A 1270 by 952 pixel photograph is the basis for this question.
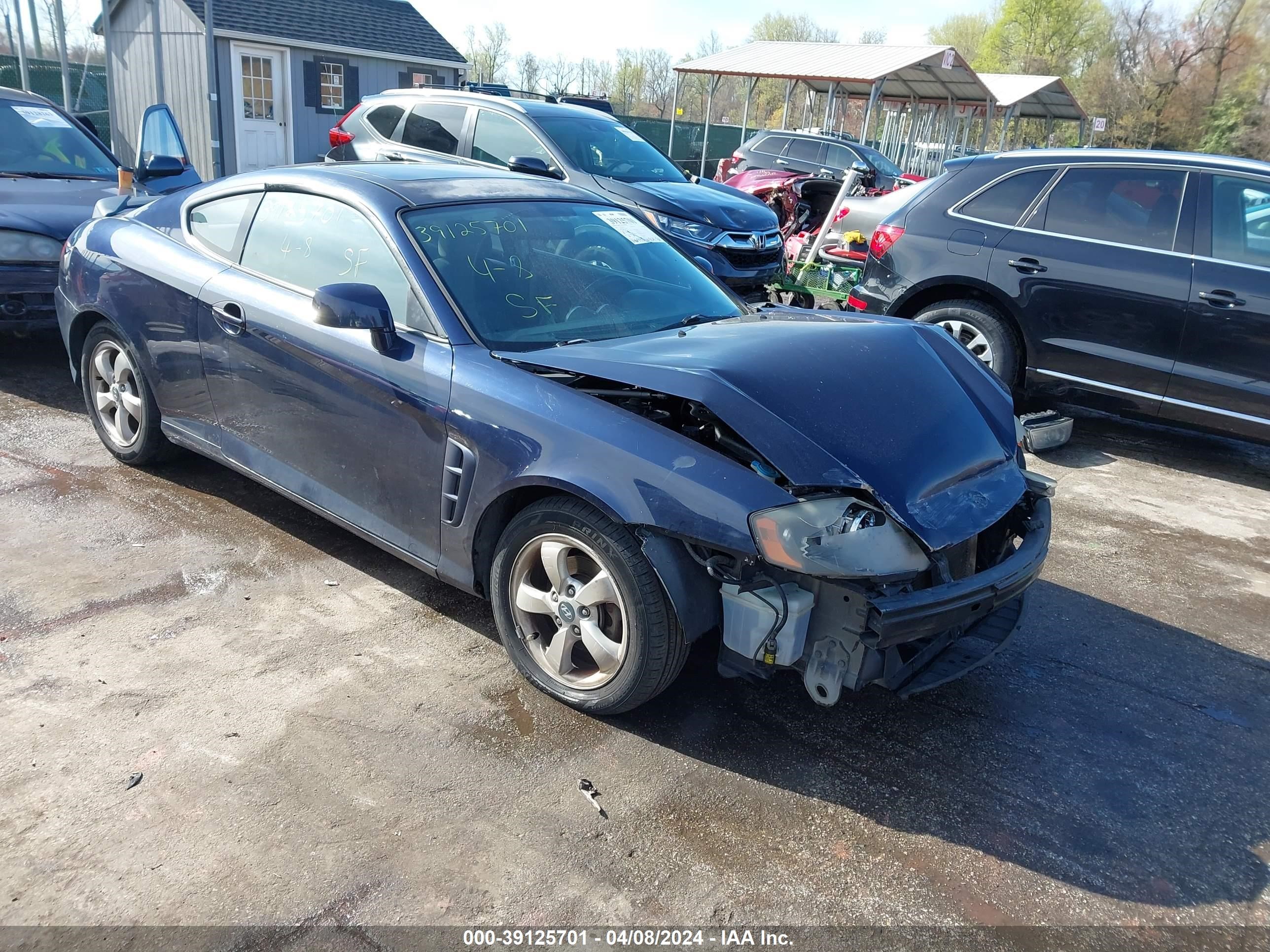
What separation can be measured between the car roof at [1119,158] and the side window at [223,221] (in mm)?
4632

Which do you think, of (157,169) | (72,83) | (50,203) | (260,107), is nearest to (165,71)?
(72,83)

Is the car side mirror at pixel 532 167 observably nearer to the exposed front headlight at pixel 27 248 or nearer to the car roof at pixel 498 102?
the car roof at pixel 498 102

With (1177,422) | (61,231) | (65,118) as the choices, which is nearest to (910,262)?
(1177,422)

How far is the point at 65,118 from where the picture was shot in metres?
7.95

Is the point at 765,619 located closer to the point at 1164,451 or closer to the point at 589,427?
the point at 589,427

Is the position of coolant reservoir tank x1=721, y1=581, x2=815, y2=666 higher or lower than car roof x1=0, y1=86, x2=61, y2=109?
lower

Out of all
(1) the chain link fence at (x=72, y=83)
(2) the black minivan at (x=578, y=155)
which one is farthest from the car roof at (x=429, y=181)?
(1) the chain link fence at (x=72, y=83)

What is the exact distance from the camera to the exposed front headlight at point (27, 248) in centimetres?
611

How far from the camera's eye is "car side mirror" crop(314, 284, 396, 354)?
3381 millimetres

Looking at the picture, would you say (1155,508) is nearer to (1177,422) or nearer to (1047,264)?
(1177,422)

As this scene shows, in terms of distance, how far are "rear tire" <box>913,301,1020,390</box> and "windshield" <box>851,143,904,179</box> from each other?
38.1 ft

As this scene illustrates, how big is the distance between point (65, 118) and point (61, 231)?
7.50ft

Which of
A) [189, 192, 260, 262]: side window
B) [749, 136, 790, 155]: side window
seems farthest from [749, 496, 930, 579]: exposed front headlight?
[749, 136, 790, 155]: side window

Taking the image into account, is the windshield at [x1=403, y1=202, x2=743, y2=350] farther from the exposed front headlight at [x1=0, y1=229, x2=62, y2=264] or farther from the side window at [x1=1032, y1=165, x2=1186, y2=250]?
the exposed front headlight at [x1=0, y1=229, x2=62, y2=264]
